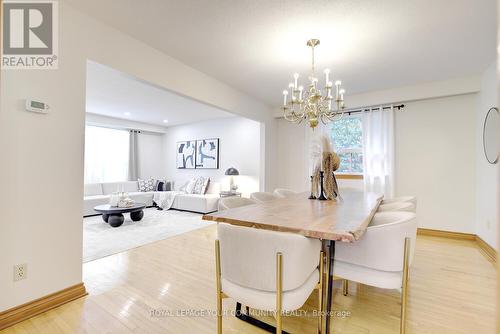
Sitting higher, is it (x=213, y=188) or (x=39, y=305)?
(x=213, y=188)

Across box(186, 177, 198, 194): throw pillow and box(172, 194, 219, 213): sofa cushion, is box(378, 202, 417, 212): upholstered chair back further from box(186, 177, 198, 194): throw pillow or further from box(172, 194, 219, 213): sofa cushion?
box(186, 177, 198, 194): throw pillow

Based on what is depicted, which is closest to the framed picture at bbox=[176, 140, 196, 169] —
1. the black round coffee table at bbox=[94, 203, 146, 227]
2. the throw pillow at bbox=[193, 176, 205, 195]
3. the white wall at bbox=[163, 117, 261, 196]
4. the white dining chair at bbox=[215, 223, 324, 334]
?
the white wall at bbox=[163, 117, 261, 196]

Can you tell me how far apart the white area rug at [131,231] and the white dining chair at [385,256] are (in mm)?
2951

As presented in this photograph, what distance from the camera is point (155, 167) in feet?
25.1

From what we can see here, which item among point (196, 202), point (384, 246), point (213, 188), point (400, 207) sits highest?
point (400, 207)

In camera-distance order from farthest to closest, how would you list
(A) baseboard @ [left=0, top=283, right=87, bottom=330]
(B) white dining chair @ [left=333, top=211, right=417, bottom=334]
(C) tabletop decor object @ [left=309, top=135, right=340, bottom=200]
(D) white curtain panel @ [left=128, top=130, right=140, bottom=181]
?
(D) white curtain panel @ [left=128, top=130, right=140, bottom=181] < (C) tabletop decor object @ [left=309, top=135, right=340, bottom=200] < (A) baseboard @ [left=0, top=283, right=87, bottom=330] < (B) white dining chair @ [left=333, top=211, right=417, bottom=334]

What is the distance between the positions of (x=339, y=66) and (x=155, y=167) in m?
6.49

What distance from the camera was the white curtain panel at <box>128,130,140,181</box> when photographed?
6.88 m

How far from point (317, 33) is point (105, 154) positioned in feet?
20.9

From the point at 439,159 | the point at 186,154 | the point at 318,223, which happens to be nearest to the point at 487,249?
the point at 439,159

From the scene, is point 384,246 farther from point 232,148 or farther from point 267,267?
point 232,148

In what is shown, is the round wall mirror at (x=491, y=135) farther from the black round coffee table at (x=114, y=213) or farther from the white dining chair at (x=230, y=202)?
the black round coffee table at (x=114, y=213)

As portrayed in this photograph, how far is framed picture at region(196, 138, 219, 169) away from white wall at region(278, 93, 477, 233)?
434 cm

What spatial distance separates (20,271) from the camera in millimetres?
1711
